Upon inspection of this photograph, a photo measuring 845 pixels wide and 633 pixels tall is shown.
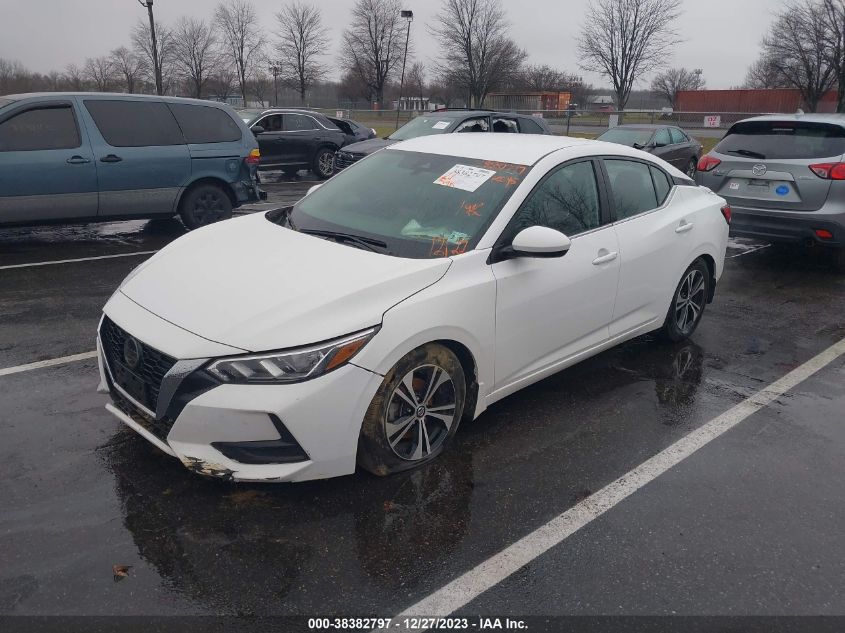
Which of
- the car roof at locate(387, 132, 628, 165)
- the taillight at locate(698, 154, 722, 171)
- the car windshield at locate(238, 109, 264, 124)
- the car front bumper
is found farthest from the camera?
the car windshield at locate(238, 109, 264, 124)

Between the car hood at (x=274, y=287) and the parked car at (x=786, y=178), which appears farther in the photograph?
the parked car at (x=786, y=178)

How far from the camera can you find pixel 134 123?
27.4 feet

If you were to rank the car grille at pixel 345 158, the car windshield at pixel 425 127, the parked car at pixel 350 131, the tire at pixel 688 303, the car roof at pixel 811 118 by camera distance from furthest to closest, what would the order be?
1. the parked car at pixel 350 131
2. the car grille at pixel 345 158
3. the car windshield at pixel 425 127
4. the car roof at pixel 811 118
5. the tire at pixel 688 303

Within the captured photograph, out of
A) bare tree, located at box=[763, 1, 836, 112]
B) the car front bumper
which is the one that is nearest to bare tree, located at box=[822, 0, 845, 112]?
bare tree, located at box=[763, 1, 836, 112]

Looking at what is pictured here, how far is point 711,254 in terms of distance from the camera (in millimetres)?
5551

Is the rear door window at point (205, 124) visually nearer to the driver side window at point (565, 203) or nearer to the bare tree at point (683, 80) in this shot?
the driver side window at point (565, 203)

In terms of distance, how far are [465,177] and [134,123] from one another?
5.80 m

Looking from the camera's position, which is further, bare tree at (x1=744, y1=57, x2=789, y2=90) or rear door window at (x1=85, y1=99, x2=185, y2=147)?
bare tree at (x1=744, y1=57, x2=789, y2=90)

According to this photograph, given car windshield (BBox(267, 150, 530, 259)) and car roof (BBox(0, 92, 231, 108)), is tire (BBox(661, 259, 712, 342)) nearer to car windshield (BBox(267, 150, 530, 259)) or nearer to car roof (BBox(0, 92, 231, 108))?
car windshield (BBox(267, 150, 530, 259))

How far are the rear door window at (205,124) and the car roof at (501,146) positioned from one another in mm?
4845

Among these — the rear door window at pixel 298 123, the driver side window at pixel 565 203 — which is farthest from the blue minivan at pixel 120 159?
the rear door window at pixel 298 123

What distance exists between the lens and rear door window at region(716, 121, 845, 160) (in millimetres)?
7719

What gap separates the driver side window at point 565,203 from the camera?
398 cm

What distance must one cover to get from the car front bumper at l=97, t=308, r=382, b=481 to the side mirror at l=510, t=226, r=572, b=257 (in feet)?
3.53
